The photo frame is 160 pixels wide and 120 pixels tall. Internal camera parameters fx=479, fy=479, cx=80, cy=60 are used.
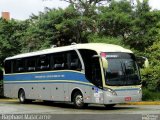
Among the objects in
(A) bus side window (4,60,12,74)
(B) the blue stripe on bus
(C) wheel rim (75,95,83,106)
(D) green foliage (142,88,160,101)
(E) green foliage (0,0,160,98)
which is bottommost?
(D) green foliage (142,88,160,101)

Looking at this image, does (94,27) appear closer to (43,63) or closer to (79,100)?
(43,63)

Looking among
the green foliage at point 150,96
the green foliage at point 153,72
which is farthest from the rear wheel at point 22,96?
the green foliage at point 153,72

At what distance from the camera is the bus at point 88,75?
877 inches

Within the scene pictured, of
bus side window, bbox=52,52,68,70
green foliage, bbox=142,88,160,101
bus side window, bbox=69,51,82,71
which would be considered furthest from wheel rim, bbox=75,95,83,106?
green foliage, bbox=142,88,160,101

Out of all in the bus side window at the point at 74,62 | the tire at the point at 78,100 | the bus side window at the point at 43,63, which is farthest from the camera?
the bus side window at the point at 43,63


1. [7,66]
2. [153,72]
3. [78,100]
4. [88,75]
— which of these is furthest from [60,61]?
[153,72]

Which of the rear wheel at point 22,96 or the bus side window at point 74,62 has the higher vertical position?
the bus side window at point 74,62

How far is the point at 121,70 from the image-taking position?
73.9 ft

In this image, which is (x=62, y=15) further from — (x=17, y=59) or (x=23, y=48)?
(x=17, y=59)

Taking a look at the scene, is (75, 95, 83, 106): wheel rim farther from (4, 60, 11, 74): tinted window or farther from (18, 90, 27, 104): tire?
(4, 60, 11, 74): tinted window

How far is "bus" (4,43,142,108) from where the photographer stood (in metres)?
22.3

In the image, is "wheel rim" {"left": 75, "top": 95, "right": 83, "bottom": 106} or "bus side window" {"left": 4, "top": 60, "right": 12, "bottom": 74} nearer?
"wheel rim" {"left": 75, "top": 95, "right": 83, "bottom": 106}

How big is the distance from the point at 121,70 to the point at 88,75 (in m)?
1.67

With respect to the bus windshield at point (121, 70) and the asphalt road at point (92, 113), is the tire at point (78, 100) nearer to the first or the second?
the asphalt road at point (92, 113)
